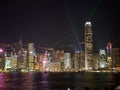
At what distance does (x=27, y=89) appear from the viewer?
61406 mm

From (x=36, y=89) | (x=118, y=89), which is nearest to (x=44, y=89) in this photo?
(x=36, y=89)

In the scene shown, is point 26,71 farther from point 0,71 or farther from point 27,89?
point 27,89

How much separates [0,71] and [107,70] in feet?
222

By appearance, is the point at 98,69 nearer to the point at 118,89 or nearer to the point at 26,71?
the point at 26,71

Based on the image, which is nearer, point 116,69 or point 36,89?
point 36,89

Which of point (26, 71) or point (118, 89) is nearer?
point (118, 89)

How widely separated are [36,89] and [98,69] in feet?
454

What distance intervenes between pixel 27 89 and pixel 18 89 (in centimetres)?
181

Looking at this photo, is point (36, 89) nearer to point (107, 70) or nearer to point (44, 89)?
point (44, 89)

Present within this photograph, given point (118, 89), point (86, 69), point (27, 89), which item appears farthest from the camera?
point (86, 69)

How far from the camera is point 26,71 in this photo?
193 meters

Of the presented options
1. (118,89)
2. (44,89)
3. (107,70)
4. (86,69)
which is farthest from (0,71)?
(118,89)

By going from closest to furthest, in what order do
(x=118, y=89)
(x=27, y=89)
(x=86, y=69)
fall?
(x=118, y=89)
(x=27, y=89)
(x=86, y=69)

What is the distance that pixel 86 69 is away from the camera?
192500mm
